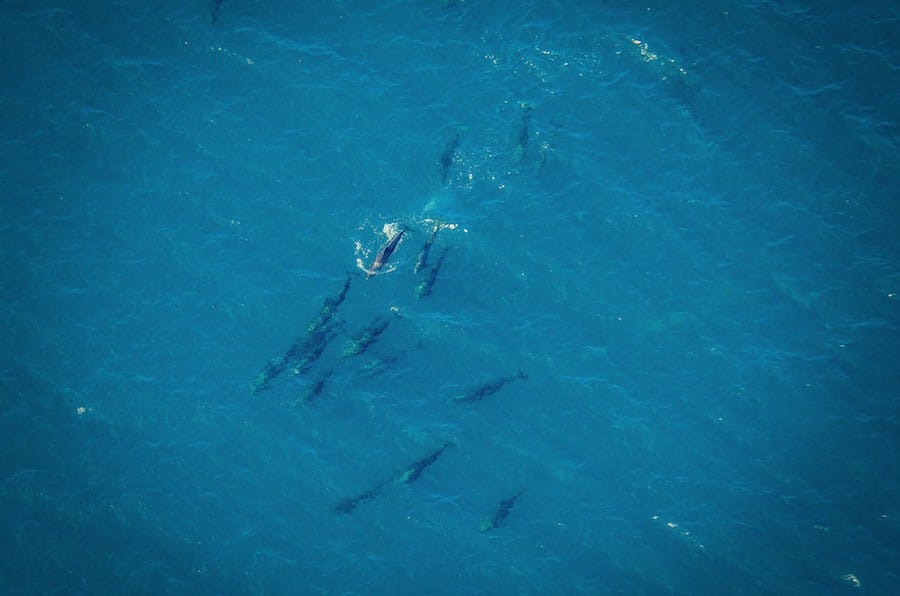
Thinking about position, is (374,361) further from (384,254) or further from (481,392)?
(481,392)

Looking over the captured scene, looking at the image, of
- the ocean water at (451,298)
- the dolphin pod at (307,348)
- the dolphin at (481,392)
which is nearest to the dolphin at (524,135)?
the ocean water at (451,298)

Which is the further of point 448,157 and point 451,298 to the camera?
point 448,157

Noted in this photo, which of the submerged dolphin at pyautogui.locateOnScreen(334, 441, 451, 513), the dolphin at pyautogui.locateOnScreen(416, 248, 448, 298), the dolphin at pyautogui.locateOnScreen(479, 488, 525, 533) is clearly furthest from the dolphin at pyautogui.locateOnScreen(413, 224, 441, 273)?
the dolphin at pyautogui.locateOnScreen(479, 488, 525, 533)

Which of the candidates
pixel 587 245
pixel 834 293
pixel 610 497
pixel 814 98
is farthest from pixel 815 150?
pixel 610 497

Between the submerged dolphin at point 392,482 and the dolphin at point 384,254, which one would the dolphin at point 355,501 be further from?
the dolphin at point 384,254

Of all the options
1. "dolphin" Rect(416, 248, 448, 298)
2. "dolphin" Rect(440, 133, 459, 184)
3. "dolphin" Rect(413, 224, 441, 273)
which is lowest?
"dolphin" Rect(416, 248, 448, 298)

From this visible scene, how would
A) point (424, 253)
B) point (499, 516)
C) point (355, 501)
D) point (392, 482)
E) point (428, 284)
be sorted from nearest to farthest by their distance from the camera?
1. point (499, 516)
2. point (355, 501)
3. point (392, 482)
4. point (428, 284)
5. point (424, 253)

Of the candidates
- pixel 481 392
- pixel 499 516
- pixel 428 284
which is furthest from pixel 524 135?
pixel 499 516

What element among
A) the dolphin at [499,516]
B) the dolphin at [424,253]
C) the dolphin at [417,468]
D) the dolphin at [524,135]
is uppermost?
the dolphin at [524,135]

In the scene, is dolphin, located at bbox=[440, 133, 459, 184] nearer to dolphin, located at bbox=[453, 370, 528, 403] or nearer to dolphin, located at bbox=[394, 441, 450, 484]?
dolphin, located at bbox=[453, 370, 528, 403]
